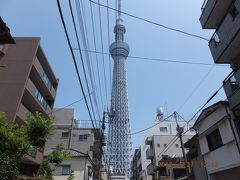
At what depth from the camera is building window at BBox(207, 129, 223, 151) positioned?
14056 mm

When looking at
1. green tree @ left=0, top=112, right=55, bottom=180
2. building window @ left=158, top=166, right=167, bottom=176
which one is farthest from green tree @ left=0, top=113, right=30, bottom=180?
building window @ left=158, top=166, right=167, bottom=176

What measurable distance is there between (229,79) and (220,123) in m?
2.73

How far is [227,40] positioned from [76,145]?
29.6 metres

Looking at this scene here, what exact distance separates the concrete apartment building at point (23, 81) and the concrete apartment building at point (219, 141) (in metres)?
15.0

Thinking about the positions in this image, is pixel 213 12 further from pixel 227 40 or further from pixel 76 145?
pixel 76 145

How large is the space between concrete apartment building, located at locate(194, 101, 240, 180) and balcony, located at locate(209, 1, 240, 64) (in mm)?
2895

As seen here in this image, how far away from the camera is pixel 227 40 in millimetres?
12648

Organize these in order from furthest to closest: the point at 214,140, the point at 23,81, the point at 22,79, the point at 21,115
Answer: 1. the point at 22,79
2. the point at 23,81
3. the point at 21,115
4. the point at 214,140

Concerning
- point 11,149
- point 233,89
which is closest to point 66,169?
point 11,149

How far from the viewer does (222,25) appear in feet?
43.4

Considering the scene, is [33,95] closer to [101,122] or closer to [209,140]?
[101,122]

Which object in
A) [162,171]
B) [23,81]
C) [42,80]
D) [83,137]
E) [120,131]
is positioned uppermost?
[120,131]

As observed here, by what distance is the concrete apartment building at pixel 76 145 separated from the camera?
2773 cm

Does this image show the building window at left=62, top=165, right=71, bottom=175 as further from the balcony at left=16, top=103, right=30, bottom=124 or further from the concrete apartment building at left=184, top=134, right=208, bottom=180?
the concrete apartment building at left=184, top=134, right=208, bottom=180
